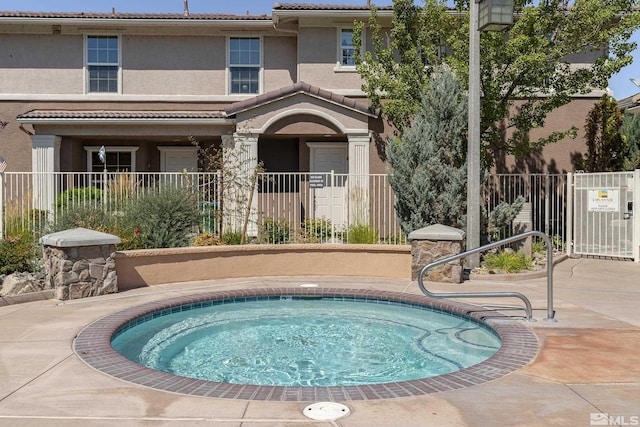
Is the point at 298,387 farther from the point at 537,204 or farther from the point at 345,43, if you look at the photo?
the point at 345,43

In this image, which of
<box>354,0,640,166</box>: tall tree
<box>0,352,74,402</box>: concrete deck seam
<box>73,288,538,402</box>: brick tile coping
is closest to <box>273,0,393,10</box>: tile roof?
<box>354,0,640,166</box>: tall tree

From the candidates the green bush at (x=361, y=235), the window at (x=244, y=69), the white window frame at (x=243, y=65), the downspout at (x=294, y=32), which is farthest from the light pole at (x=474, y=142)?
the window at (x=244, y=69)

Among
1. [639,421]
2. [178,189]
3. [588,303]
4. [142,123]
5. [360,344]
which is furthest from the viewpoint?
[142,123]

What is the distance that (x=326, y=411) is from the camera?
4312mm

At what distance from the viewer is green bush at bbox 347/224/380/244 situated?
12055 millimetres

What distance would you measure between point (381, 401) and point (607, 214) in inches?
433

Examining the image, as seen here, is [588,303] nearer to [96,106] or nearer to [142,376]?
[142,376]

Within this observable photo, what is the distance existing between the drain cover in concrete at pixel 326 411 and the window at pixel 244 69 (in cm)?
1529

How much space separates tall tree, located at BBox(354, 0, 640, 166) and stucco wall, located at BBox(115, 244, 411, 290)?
456 cm

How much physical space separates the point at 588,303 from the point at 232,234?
711 cm

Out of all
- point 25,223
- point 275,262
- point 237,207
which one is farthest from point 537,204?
point 25,223

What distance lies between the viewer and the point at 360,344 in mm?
7285

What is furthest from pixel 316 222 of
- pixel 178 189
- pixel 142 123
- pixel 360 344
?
pixel 142 123

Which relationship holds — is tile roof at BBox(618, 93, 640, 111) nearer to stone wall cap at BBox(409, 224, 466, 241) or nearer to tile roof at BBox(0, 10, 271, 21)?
stone wall cap at BBox(409, 224, 466, 241)
